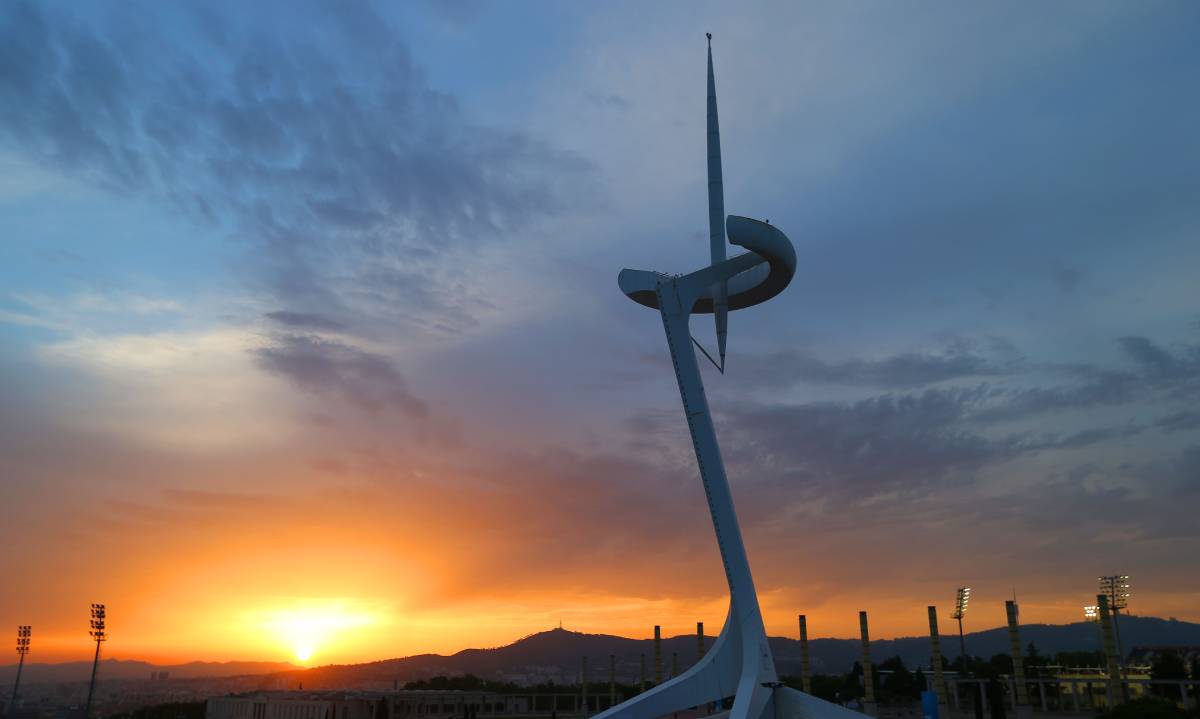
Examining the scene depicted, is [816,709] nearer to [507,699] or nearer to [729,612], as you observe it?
[729,612]

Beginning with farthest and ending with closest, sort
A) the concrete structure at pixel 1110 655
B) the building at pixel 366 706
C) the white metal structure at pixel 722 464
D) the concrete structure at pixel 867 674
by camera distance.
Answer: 1. the building at pixel 366 706
2. the concrete structure at pixel 867 674
3. the concrete structure at pixel 1110 655
4. the white metal structure at pixel 722 464

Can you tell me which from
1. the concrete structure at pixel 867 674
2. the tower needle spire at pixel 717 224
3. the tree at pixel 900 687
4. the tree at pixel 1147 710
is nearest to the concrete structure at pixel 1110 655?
the tree at pixel 1147 710

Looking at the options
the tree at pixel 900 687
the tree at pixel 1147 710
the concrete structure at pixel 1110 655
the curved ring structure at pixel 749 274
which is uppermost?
the curved ring structure at pixel 749 274

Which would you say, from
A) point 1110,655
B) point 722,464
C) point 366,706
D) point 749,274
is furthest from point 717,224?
point 366,706

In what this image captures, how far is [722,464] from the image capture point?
30.8m

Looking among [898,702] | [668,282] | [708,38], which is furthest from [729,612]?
[898,702]

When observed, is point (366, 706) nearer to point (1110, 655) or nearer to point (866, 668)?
point (866, 668)

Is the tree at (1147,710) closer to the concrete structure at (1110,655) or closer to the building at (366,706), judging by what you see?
the concrete structure at (1110,655)

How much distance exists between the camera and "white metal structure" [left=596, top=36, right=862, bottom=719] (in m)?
28.4

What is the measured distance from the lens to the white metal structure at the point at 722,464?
28.4 meters

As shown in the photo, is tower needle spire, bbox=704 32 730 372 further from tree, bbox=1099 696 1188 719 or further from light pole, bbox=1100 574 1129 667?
light pole, bbox=1100 574 1129 667

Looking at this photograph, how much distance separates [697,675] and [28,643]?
78654mm

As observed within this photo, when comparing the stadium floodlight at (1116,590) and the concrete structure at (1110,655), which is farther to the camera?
the stadium floodlight at (1116,590)

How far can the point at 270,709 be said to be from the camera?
59938mm
